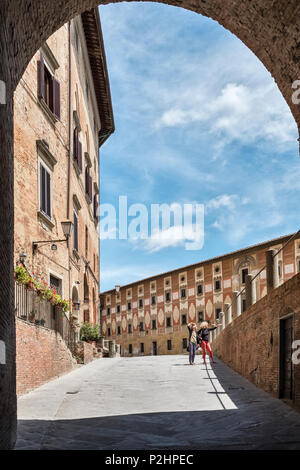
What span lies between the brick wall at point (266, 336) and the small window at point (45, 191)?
20.1 feet

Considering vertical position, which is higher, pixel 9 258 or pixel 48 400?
pixel 9 258

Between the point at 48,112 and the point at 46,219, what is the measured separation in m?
3.27

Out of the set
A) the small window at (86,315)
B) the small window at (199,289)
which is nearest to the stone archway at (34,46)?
the small window at (86,315)

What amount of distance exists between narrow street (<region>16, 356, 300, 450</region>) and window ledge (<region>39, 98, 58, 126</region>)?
7.56m

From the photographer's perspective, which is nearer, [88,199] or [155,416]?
[155,416]

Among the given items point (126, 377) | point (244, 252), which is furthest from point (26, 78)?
point (244, 252)

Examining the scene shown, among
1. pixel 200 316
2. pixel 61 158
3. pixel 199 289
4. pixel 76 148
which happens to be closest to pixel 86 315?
pixel 76 148

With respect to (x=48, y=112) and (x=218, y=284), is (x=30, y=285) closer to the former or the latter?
(x=48, y=112)

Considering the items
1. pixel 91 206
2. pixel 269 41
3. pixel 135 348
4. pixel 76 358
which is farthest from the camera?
pixel 135 348

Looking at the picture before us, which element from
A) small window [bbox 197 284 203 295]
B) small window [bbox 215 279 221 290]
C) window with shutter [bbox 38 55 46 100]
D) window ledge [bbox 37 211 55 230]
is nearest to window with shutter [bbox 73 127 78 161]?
window with shutter [bbox 38 55 46 100]

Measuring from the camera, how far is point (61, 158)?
689 inches

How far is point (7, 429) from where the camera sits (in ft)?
16.4

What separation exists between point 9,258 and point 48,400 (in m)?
4.88

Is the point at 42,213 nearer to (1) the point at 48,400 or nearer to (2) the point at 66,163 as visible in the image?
(2) the point at 66,163
